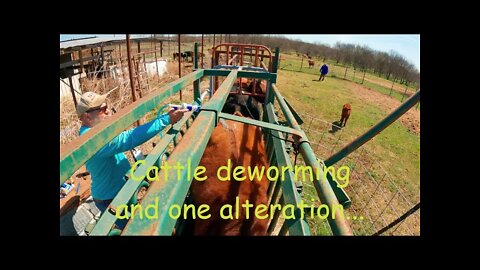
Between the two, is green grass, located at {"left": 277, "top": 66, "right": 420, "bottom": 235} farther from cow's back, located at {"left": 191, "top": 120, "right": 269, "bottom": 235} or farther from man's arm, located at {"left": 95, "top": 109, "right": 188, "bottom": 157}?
man's arm, located at {"left": 95, "top": 109, "right": 188, "bottom": 157}

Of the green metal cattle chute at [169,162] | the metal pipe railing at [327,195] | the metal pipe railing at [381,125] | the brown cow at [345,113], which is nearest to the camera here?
the green metal cattle chute at [169,162]

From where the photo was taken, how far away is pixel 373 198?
5.75 metres

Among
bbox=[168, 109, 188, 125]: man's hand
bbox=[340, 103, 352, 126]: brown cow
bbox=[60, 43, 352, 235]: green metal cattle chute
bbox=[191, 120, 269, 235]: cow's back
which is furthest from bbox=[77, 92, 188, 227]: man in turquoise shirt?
bbox=[340, 103, 352, 126]: brown cow

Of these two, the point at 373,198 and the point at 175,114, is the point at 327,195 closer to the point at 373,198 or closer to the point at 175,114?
the point at 175,114

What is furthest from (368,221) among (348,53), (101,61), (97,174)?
(348,53)

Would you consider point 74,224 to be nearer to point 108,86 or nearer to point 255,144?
point 255,144

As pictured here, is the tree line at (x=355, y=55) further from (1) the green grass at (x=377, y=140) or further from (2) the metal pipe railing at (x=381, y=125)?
(2) the metal pipe railing at (x=381, y=125)

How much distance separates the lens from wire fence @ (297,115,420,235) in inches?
186

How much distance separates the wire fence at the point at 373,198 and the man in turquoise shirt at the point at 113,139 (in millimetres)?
2538

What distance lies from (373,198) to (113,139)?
18.7ft

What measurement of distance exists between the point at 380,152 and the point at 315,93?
992 centimetres

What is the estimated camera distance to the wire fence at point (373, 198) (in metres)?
4.73

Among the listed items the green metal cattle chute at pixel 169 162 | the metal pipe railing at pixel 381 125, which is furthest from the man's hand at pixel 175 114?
the metal pipe railing at pixel 381 125

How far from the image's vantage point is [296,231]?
1470mm
